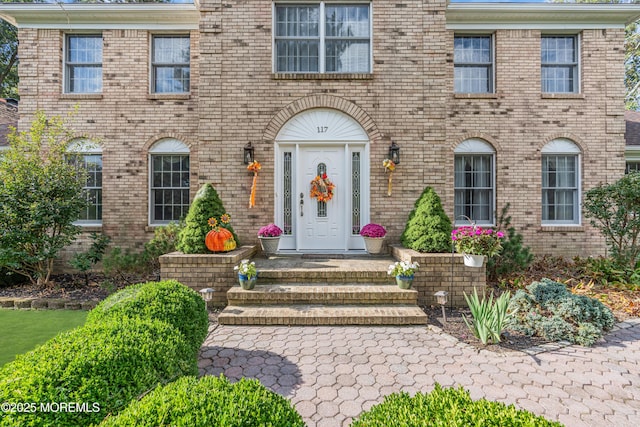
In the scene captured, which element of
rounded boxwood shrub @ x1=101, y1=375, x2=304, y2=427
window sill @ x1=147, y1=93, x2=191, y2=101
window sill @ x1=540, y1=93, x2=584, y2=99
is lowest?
rounded boxwood shrub @ x1=101, y1=375, x2=304, y2=427

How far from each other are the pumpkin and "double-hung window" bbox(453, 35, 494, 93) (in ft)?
23.2

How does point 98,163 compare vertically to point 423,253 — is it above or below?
above

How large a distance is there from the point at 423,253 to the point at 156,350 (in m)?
4.46

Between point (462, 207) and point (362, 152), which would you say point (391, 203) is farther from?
point (462, 207)

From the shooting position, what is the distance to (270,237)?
6.47 metres

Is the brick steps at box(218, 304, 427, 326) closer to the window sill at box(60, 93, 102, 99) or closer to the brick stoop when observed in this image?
the brick stoop

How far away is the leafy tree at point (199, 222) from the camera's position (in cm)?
541

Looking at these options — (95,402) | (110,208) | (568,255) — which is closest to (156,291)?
(95,402)

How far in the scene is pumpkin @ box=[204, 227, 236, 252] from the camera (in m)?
5.43

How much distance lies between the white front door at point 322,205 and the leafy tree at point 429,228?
171 cm

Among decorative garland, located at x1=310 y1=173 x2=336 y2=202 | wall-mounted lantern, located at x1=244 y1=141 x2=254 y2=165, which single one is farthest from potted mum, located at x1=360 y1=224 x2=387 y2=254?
wall-mounted lantern, located at x1=244 y1=141 x2=254 y2=165

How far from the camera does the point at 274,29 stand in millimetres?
6941

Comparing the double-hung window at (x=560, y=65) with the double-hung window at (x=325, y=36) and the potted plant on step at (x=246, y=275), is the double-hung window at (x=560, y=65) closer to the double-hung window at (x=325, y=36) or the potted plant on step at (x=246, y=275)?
the double-hung window at (x=325, y=36)

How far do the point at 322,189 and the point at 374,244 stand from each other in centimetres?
170
